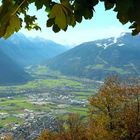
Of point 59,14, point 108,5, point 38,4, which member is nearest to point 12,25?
point 59,14

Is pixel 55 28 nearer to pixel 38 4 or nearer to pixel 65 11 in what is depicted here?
pixel 38 4

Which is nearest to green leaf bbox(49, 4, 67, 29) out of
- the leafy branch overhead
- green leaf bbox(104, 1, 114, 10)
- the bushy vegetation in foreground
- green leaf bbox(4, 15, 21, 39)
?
the leafy branch overhead

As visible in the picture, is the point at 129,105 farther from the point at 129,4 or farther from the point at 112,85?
the point at 129,4

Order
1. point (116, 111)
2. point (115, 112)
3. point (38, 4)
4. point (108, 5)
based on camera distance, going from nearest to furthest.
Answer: point (108, 5) → point (38, 4) → point (115, 112) → point (116, 111)

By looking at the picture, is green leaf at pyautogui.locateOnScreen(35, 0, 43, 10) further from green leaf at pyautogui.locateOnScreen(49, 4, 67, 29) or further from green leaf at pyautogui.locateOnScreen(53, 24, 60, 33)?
green leaf at pyautogui.locateOnScreen(49, 4, 67, 29)

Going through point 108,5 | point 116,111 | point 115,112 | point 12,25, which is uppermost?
point 108,5

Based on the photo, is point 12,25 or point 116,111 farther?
point 116,111

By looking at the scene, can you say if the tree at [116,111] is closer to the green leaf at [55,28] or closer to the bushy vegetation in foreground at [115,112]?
the bushy vegetation in foreground at [115,112]

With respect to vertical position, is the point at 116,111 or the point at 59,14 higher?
the point at 59,14

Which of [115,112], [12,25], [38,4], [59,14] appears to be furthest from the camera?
[115,112]
